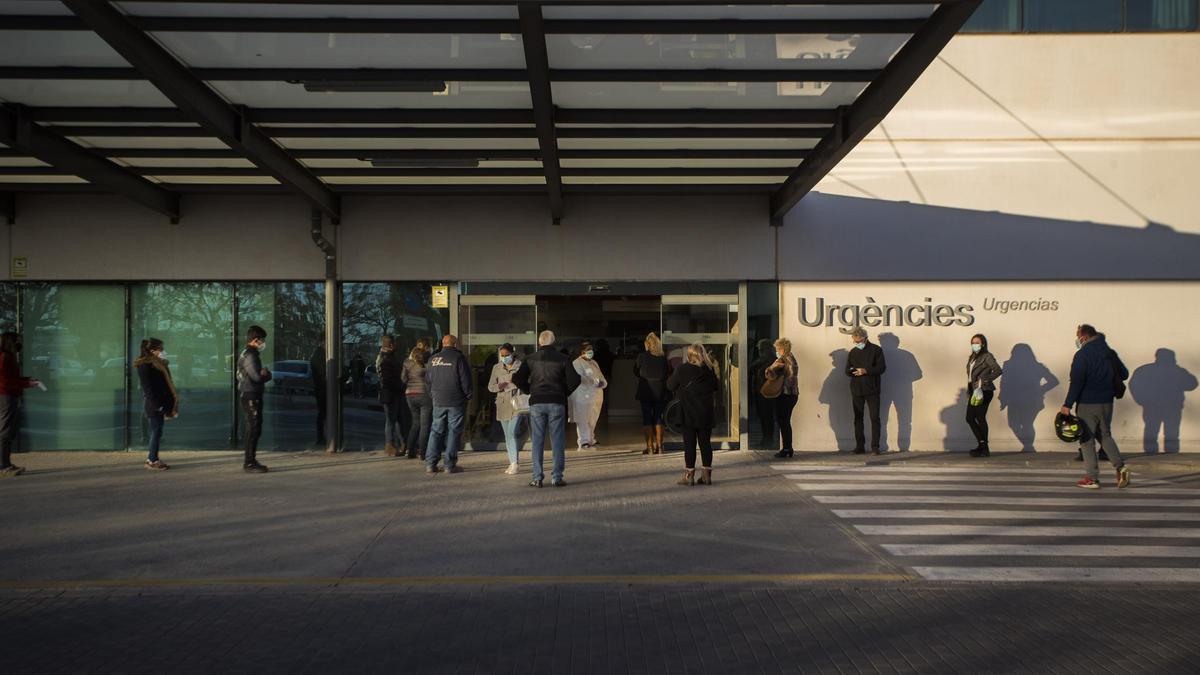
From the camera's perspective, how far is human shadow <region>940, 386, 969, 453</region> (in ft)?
47.0

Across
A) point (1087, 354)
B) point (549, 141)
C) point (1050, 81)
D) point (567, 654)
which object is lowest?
point (567, 654)

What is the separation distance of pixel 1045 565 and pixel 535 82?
6.23m

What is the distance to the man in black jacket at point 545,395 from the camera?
35.3 ft

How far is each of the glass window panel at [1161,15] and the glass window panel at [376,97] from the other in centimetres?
1039

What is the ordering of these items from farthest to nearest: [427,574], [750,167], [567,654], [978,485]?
[750,167] < [978,485] < [427,574] < [567,654]

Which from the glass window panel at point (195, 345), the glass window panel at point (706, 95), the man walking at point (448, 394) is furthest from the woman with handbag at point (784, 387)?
the glass window panel at point (195, 345)

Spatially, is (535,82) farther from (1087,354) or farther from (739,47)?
(1087,354)

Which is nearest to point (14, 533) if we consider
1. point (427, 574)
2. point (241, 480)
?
point (241, 480)

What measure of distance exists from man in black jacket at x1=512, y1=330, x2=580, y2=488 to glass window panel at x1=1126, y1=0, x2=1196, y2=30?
10859 mm

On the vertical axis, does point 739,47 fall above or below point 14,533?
above

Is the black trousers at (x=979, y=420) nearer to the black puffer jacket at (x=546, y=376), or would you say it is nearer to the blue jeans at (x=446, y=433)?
the black puffer jacket at (x=546, y=376)

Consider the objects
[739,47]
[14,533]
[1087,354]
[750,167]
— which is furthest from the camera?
[750,167]

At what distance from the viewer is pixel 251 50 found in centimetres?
894

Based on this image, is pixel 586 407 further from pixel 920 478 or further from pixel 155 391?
pixel 155 391
